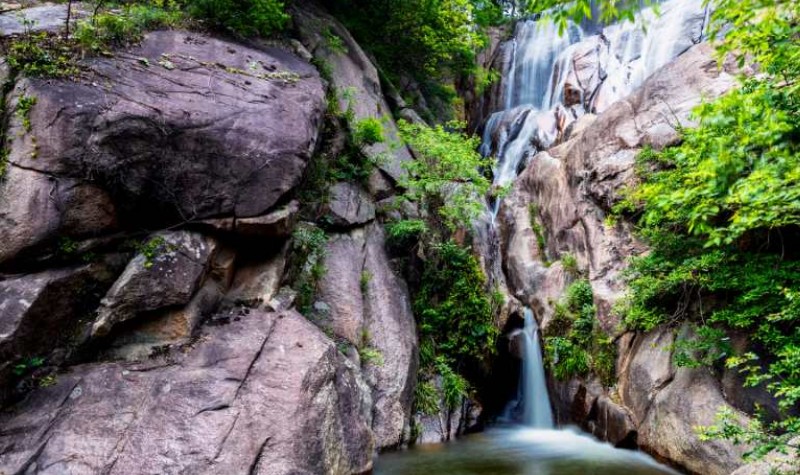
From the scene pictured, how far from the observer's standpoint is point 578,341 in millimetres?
11094

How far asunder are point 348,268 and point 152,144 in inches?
174

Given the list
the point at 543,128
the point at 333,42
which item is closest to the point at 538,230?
the point at 543,128

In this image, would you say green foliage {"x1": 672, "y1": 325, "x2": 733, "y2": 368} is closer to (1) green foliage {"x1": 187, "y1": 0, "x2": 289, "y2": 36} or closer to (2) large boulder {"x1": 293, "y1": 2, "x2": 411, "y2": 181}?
(2) large boulder {"x1": 293, "y1": 2, "x2": 411, "y2": 181}

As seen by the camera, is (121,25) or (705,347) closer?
(705,347)

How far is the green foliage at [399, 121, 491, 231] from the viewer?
12156 mm

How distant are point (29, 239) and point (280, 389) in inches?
145

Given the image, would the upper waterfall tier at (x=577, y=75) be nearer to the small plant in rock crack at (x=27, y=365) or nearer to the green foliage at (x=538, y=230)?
the green foliage at (x=538, y=230)

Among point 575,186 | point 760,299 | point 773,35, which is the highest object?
point 575,186

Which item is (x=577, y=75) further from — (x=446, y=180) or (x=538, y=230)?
(x=446, y=180)

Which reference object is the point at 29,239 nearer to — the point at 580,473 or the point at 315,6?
the point at 580,473

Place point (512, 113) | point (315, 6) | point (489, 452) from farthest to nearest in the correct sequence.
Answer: point (512, 113) → point (315, 6) → point (489, 452)

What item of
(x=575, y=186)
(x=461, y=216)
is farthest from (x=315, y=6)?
(x=575, y=186)

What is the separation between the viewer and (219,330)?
7566mm

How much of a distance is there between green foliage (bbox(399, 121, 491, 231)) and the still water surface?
505 centimetres
